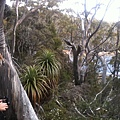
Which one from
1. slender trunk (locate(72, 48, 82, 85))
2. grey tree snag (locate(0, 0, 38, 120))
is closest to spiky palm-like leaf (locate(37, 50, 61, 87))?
slender trunk (locate(72, 48, 82, 85))

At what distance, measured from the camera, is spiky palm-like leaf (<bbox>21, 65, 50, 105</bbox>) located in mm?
7268

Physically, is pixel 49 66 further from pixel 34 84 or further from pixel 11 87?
pixel 11 87

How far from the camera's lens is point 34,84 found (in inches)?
291

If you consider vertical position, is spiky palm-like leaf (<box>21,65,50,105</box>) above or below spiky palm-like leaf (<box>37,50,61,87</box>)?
below

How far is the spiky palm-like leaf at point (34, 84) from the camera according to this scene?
7268 mm

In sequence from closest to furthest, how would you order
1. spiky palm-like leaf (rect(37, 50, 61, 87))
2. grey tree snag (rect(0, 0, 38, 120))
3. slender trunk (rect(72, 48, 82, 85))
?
grey tree snag (rect(0, 0, 38, 120)), spiky palm-like leaf (rect(37, 50, 61, 87)), slender trunk (rect(72, 48, 82, 85))

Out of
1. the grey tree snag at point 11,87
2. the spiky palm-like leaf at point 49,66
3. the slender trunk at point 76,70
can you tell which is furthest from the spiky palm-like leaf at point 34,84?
the slender trunk at point 76,70

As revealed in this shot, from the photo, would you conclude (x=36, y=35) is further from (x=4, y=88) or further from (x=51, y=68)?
(x=4, y=88)

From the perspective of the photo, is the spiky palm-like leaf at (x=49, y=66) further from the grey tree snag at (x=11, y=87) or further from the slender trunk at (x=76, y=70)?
the grey tree snag at (x=11, y=87)

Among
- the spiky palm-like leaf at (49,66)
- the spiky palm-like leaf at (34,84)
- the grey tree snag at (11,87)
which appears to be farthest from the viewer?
the spiky palm-like leaf at (49,66)

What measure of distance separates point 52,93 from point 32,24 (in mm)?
4538

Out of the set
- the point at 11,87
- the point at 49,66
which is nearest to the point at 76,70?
the point at 49,66

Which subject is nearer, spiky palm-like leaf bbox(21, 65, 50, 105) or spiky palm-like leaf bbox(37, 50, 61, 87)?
spiky palm-like leaf bbox(21, 65, 50, 105)

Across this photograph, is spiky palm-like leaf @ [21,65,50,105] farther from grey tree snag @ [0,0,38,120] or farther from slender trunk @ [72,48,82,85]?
slender trunk @ [72,48,82,85]
